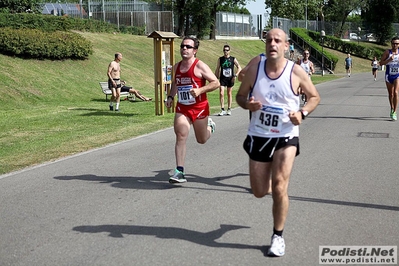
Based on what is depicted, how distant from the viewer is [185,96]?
8.80m

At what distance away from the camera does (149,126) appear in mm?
15875

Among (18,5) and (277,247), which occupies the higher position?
(18,5)

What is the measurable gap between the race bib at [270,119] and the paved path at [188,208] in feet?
3.52

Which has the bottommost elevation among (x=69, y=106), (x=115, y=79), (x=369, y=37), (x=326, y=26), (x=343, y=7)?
(x=69, y=106)

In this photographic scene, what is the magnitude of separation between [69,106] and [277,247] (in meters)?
17.7

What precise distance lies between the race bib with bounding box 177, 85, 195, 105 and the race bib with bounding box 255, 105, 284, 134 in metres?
3.12

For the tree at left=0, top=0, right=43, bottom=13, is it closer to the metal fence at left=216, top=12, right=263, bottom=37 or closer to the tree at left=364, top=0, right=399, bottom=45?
the metal fence at left=216, top=12, right=263, bottom=37

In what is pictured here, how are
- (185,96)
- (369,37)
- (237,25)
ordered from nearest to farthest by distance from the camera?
1. (185,96)
2. (237,25)
3. (369,37)

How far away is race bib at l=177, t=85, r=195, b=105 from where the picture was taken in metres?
8.76

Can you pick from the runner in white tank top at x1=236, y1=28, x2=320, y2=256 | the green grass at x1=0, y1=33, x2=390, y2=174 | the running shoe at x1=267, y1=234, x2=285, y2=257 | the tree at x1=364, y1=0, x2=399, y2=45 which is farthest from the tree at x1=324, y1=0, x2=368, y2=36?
the running shoe at x1=267, y1=234, x2=285, y2=257

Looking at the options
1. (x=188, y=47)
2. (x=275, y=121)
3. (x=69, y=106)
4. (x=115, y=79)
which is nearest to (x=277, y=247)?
(x=275, y=121)

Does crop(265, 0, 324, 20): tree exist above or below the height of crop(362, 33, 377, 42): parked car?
above

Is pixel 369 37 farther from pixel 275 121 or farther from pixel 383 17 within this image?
pixel 275 121

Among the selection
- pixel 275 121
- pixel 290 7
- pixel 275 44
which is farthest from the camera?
pixel 290 7
